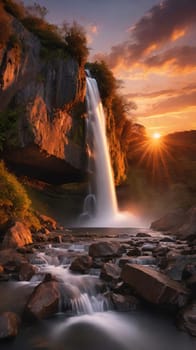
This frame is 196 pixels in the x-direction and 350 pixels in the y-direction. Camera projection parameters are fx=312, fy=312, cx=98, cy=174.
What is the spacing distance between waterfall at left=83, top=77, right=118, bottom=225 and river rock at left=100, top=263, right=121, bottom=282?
16391 mm

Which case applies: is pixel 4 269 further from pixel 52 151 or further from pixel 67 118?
pixel 67 118

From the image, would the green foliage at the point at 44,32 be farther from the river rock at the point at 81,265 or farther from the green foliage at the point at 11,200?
the river rock at the point at 81,265

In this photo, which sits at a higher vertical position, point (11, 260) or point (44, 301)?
point (11, 260)

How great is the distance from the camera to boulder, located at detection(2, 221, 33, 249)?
37.7 ft

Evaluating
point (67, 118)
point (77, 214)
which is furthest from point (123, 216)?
point (67, 118)

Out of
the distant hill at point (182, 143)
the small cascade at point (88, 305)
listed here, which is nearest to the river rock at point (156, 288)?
the small cascade at point (88, 305)

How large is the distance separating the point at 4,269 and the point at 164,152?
3597 cm

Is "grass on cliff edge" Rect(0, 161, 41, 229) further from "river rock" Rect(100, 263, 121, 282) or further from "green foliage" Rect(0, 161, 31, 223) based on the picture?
"river rock" Rect(100, 263, 121, 282)

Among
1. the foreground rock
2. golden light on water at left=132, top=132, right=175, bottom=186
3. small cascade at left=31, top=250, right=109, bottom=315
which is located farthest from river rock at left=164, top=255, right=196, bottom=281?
golden light on water at left=132, top=132, right=175, bottom=186

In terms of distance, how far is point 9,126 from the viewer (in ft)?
57.2

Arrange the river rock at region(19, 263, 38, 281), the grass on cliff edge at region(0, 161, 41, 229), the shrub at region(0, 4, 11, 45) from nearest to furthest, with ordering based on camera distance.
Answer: the river rock at region(19, 263, 38, 281)
the grass on cliff edge at region(0, 161, 41, 229)
the shrub at region(0, 4, 11, 45)

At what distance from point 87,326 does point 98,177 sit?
20.0m

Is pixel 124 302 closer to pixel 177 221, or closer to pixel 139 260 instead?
pixel 139 260

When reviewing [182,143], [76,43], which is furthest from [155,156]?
[76,43]
